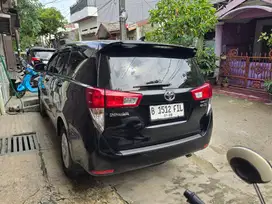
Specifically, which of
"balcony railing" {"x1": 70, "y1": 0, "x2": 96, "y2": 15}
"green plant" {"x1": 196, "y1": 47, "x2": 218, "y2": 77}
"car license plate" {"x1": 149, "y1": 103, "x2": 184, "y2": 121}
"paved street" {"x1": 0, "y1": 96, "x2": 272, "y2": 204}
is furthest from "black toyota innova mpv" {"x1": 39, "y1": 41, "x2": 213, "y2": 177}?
"balcony railing" {"x1": 70, "y1": 0, "x2": 96, "y2": 15}

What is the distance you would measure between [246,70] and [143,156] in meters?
6.49

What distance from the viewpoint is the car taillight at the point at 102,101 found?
2.08 meters

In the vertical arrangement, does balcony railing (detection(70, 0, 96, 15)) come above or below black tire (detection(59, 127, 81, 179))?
above

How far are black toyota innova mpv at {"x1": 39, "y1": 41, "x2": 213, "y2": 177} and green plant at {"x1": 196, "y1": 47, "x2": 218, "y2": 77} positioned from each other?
552 cm

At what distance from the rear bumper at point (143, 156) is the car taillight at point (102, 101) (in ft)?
1.02

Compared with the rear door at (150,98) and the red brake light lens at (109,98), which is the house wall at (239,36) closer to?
the rear door at (150,98)

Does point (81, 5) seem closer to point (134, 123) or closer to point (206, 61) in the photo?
point (206, 61)

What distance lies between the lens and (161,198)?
2.52 m

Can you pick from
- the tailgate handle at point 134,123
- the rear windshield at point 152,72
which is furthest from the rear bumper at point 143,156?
the rear windshield at point 152,72

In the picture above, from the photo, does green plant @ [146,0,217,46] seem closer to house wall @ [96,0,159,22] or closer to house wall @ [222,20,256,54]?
house wall @ [222,20,256,54]

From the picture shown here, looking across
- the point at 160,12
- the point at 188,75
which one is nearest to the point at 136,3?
the point at 160,12

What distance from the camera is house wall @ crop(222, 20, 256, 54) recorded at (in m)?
9.00

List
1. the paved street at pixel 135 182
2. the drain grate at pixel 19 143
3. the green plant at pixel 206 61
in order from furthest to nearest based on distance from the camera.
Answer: the green plant at pixel 206 61 < the drain grate at pixel 19 143 < the paved street at pixel 135 182

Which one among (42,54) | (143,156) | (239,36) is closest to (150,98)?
(143,156)
